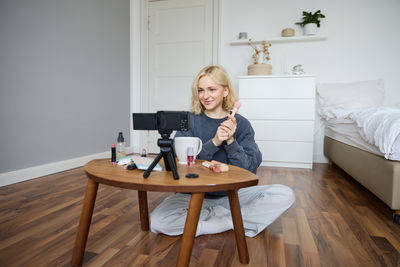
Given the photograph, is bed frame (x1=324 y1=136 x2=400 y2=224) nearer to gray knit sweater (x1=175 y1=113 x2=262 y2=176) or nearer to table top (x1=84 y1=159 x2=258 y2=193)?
gray knit sweater (x1=175 y1=113 x2=262 y2=176)

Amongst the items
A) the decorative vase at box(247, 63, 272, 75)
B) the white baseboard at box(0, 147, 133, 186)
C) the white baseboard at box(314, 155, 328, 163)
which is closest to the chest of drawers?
the decorative vase at box(247, 63, 272, 75)

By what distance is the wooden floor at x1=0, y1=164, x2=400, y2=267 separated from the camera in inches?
37.9

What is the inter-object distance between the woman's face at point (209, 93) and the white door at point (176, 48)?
88.7 inches

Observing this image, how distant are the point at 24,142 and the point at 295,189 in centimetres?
215

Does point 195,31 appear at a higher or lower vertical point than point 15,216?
higher

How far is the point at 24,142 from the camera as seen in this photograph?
6.49ft

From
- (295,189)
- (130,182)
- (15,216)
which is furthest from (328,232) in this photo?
(15,216)

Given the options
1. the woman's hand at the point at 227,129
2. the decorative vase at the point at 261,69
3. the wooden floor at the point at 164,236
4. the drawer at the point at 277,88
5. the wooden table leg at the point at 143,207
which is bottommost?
the wooden floor at the point at 164,236

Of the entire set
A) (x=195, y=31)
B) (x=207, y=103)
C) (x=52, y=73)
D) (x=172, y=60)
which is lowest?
(x=207, y=103)

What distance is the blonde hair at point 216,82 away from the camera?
3.91ft

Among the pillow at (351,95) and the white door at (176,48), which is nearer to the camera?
the pillow at (351,95)

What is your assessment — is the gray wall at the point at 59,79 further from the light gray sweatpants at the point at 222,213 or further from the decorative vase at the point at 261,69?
the decorative vase at the point at 261,69

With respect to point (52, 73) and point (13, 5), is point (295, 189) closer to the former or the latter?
point (52, 73)

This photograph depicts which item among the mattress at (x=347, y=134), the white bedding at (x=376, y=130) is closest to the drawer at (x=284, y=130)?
the mattress at (x=347, y=134)
